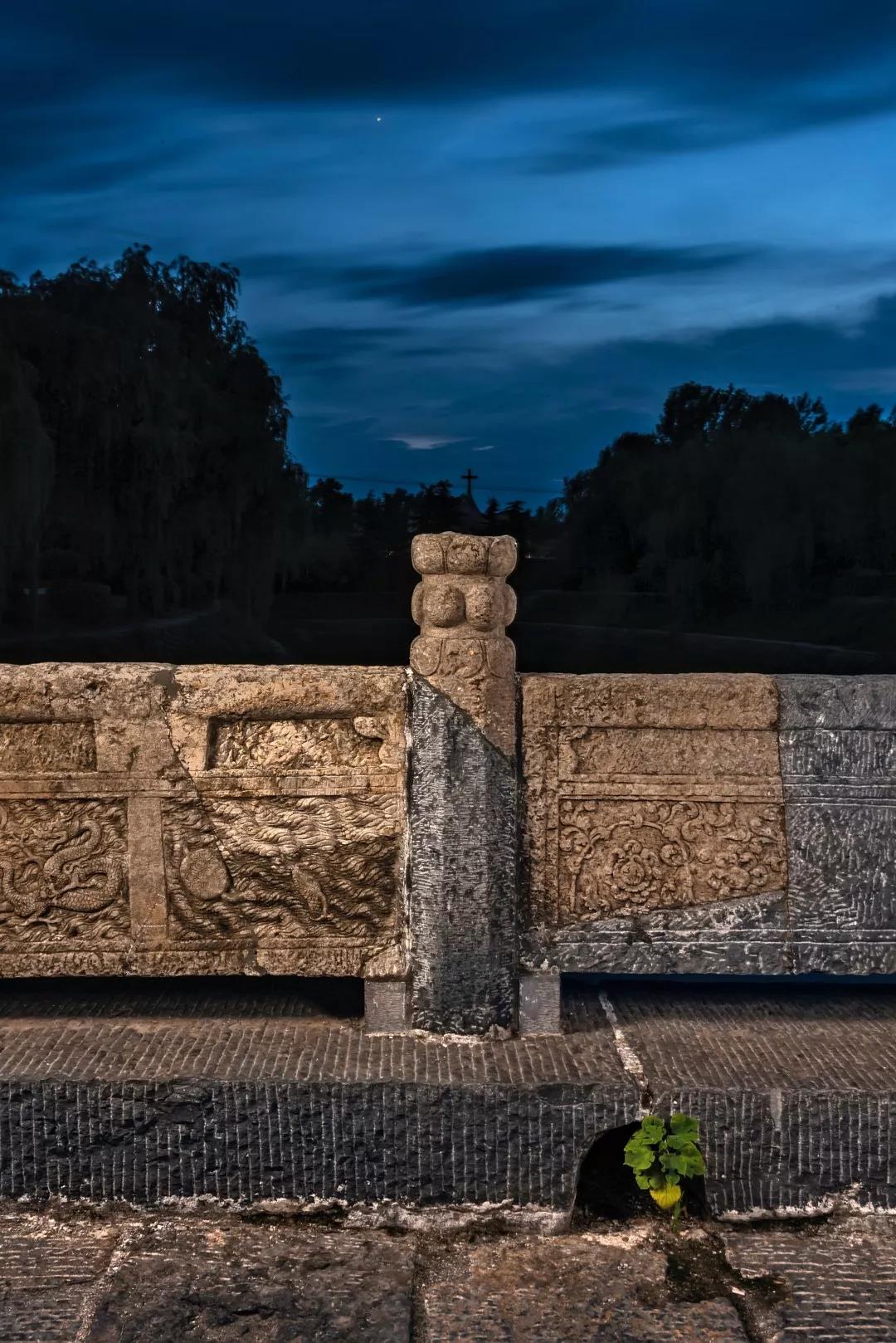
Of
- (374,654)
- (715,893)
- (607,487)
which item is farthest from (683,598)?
(715,893)

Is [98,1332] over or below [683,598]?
below

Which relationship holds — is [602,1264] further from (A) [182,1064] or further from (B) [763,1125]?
(A) [182,1064]

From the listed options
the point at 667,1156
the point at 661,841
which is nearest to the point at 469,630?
the point at 661,841

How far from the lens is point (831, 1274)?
277 centimetres

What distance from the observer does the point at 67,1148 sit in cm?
306

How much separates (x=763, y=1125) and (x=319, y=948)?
4.12 feet

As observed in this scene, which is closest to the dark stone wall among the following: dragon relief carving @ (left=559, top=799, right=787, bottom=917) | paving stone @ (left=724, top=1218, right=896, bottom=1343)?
paving stone @ (left=724, top=1218, right=896, bottom=1343)

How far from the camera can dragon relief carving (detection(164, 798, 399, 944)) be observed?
3348mm

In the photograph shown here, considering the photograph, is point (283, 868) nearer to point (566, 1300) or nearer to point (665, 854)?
point (665, 854)

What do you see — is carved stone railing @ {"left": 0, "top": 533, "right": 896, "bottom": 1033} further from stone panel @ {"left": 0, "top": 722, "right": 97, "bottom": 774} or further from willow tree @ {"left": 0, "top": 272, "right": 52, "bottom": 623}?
willow tree @ {"left": 0, "top": 272, "right": 52, "bottom": 623}

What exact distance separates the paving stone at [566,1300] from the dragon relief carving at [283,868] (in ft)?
3.01

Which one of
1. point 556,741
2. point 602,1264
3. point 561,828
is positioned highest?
point 556,741

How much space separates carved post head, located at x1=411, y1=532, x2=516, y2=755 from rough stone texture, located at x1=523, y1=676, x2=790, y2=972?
Answer: 5.2 inches

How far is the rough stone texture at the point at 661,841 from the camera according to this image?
3.36m
